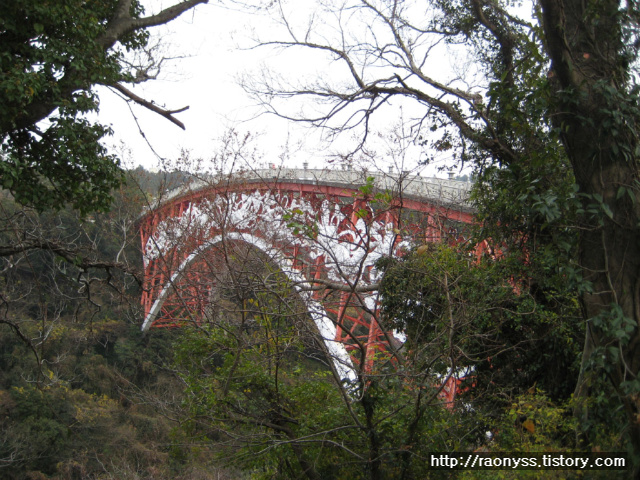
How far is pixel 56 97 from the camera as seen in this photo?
14.5ft

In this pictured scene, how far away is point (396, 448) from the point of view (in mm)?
4672

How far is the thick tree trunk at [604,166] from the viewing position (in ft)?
10.4

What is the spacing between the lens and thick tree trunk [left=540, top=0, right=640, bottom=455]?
3.16 m

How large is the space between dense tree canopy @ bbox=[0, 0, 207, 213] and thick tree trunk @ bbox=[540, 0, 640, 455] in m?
3.72

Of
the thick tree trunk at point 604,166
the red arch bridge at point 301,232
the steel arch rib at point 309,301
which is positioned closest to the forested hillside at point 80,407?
the red arch bridge at point 301,232

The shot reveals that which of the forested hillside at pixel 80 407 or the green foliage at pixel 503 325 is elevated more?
the green foliage at pixel 503 325

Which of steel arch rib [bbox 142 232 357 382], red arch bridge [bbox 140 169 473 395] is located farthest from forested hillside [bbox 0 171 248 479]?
steel arch rib [bbox 142 232 357 382]

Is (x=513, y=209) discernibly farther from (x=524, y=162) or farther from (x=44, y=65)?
(x=44, y=65)

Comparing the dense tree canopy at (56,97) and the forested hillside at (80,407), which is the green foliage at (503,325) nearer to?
the dense tree canopy at (56,97)

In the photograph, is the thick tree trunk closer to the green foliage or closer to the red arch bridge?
the green foliage

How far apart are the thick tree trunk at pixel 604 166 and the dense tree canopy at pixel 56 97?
372cm

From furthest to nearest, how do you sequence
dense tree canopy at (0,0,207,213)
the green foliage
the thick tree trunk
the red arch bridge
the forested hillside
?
the forested hillside < the red arch bridge < the green foliage < dense tree canopy at (0,0,207,213) < the thick tree trunk

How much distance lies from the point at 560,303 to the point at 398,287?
220 cm

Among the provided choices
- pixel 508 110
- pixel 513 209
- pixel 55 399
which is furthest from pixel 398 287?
pixel 55 399
